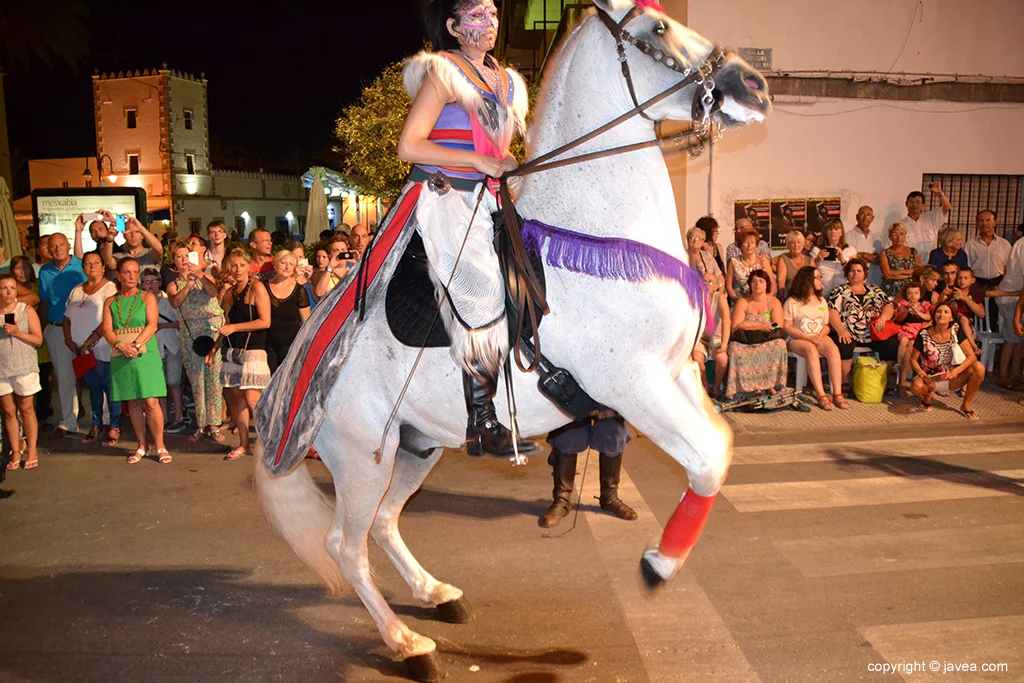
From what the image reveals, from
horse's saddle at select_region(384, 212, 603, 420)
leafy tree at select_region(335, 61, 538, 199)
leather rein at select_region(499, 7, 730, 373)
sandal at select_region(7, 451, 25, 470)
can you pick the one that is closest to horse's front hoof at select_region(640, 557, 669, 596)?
horse's saddle at select_region(384, 212, 603, 420)

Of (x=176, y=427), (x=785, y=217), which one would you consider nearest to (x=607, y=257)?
(x=176, y=427)

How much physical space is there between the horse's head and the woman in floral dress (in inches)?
238

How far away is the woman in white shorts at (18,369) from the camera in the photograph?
7266mm

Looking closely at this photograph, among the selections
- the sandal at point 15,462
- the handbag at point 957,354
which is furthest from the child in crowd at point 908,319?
the sandal at point 15,462

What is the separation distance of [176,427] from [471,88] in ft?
22.3

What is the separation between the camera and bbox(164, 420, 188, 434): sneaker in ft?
28.4

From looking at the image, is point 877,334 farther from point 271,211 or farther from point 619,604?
point 271,211

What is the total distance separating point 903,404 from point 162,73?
172 ft

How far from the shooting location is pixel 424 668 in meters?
3.68

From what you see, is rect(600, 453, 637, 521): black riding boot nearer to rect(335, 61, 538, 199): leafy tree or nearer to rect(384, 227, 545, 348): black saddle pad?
rect(384, 227, 545, 348): black saddle pad

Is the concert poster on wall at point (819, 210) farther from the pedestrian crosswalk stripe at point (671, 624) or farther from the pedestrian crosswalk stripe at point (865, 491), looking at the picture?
the pedestrian crosswalk stripe at point (671, 624)

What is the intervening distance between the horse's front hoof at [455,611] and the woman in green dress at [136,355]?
169 inches

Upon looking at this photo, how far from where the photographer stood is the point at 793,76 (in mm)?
12055

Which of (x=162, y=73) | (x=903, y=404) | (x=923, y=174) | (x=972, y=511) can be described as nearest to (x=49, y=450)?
(x=972, y=511)
